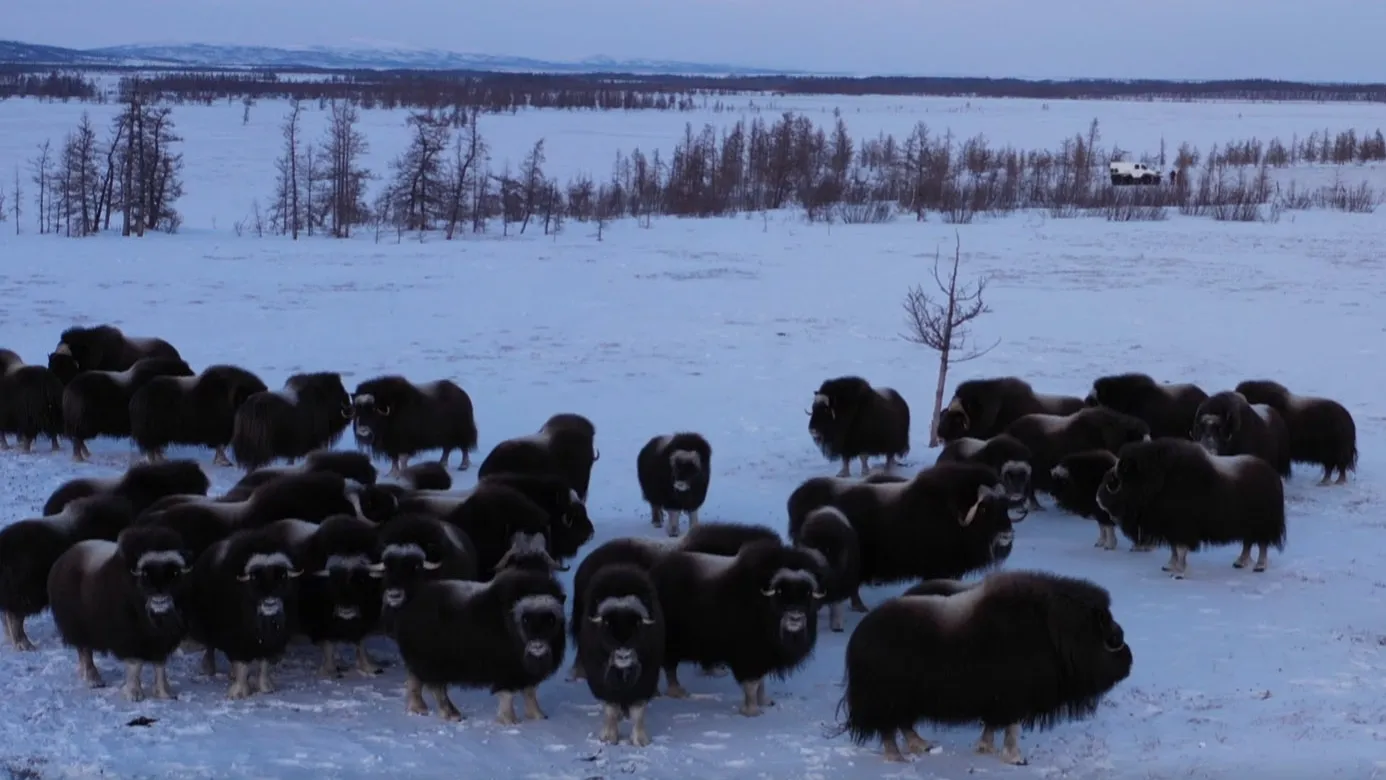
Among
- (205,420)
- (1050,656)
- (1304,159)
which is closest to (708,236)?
(205,420)

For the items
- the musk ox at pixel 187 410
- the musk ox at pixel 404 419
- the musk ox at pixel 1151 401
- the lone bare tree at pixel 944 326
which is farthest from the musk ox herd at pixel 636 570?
the lone bare tree at pixel 944 326

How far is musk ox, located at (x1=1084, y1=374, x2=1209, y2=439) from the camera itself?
48.2 ft

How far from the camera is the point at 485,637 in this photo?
8070 millimetres

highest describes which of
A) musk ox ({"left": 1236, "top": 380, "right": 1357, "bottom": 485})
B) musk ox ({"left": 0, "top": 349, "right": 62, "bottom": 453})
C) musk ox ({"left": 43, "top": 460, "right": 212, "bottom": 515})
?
musk ox ({"left": 1236, "top": 380, "right": 1357, "bottom": 485})

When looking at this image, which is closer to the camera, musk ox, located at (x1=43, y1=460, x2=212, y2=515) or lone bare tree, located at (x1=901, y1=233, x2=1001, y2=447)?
musk ox, located at (x1=43, y1=460, x2=212, y2=515)

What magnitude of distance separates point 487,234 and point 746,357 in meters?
21.7

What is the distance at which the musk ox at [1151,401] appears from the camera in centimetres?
1468

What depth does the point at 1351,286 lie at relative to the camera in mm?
29953

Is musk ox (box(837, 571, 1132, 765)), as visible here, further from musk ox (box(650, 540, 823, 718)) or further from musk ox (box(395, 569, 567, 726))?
musk ox (box(395, 569, 567, 726))

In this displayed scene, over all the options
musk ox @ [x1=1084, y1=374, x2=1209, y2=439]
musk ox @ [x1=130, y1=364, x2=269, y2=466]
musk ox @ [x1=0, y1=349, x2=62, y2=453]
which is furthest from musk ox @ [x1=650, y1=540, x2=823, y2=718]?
musk ox @ [x1=0, y1=349, x2=62, y2=453]

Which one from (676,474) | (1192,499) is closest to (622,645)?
(676,474)

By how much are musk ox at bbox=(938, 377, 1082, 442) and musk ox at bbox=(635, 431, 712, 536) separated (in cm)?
368

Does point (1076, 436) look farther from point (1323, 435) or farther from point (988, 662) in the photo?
point (988, 662)

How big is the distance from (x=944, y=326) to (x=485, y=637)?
1153 cm
